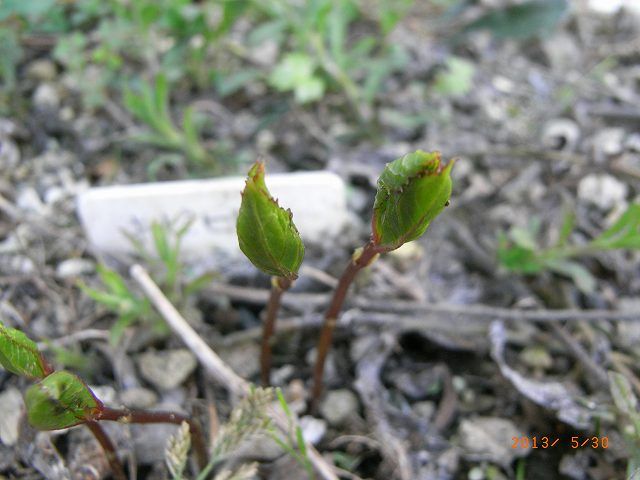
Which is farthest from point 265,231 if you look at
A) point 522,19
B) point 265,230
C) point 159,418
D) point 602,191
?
point 522,19

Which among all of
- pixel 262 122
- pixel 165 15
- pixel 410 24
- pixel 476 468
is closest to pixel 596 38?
pixel 410 24

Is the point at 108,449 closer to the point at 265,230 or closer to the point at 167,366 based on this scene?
the point at 167,366

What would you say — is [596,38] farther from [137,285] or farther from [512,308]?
[137,285]

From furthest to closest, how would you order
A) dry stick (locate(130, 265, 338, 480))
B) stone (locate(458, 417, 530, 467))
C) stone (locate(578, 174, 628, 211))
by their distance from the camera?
1. stone (locate(578, 174, 628, 211))
2. stone (locate(458, 417, 530, 467))
3. dry stick (locate(130, 265, 338, 480))

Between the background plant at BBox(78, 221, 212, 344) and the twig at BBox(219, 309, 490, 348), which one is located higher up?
the background plant at BBox(78, 221, 212, 344)

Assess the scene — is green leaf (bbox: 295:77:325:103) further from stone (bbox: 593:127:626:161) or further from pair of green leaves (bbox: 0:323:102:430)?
pair of green leaves (bbox: 0:323:102:430)

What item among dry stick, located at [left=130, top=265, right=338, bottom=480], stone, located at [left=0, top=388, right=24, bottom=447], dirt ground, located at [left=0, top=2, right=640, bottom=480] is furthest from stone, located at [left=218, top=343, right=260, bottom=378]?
stone, located at [left=0, top=388, right=24, bottom=447]

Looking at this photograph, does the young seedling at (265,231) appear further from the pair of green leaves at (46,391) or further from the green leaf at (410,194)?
the pair of green leaves at (46,391)
